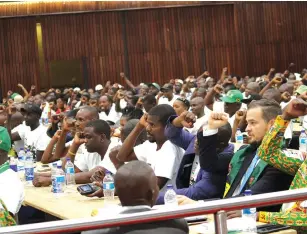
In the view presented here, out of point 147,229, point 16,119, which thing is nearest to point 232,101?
point 16,119

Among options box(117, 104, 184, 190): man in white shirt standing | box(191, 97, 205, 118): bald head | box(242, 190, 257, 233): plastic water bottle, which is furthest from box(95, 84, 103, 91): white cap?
box(242, 190, 257, 233): plastic water bottle

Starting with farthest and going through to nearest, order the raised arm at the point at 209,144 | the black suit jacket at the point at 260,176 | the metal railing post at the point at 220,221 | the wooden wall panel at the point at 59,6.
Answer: the wooden wall panel at the point at 59,6 < the raised arm at the point at 209,144 < the black suit jacket at the point at 260,176 < the metal railing post at the point at 220,221

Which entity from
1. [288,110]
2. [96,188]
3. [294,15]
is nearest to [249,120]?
[288,110]

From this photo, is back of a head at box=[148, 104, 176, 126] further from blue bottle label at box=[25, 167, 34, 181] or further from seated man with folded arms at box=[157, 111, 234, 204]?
blue bottle label at box=[25, 167, 34, 181]

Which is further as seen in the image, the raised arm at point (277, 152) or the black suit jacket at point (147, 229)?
the raised arm at point (277, 152)

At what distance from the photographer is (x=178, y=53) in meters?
22.0

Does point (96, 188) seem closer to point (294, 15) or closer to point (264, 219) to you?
point (264, 219)

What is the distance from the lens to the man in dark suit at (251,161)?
462 cm

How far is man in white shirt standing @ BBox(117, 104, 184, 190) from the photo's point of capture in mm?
5617

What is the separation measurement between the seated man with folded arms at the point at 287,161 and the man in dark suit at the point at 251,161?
0.45 feet

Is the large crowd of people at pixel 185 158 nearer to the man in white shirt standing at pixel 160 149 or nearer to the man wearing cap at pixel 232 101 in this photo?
the man in white shirt standing at pixel 160 149

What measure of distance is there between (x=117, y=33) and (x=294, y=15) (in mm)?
5849

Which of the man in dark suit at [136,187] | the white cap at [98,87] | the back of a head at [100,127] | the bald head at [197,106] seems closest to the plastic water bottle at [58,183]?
the back of a head at [100,127]

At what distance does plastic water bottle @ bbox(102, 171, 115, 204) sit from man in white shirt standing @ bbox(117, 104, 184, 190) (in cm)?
36
